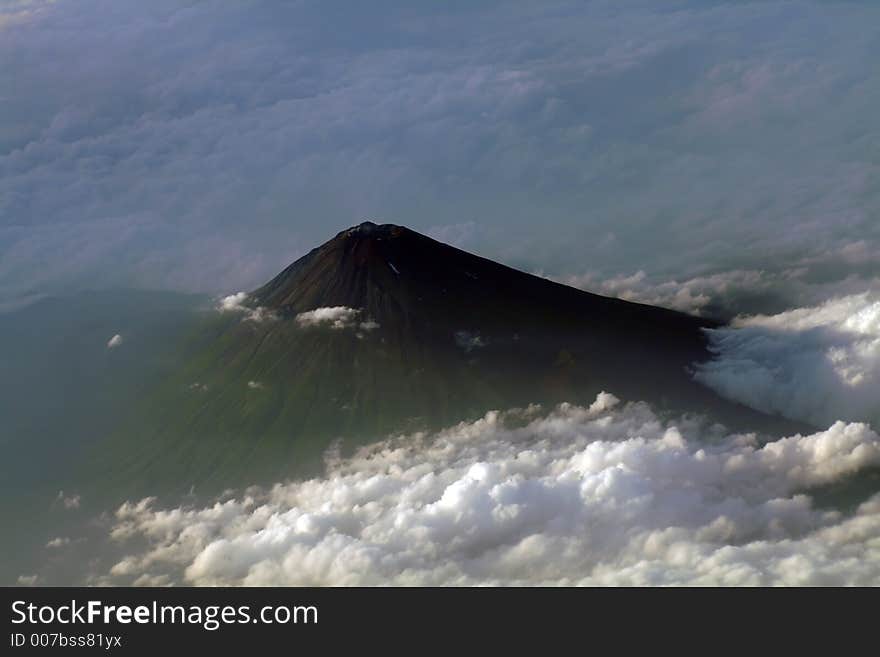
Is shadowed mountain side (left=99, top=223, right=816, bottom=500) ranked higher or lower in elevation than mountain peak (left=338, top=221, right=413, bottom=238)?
lower

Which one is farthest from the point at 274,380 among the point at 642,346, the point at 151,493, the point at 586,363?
the point at 642,346

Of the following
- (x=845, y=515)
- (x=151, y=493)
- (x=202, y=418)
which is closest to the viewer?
(x=845, y=515)

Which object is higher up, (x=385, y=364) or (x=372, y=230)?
(x=372, y=230)

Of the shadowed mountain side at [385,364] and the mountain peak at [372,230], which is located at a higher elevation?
the mountain peak at [372,230]

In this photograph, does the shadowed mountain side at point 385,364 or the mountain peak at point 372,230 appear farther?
the mountain peak at point 372,230

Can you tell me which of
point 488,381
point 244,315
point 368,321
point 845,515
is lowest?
point 845,515

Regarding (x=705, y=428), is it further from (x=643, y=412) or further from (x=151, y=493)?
(x=151, y=493)

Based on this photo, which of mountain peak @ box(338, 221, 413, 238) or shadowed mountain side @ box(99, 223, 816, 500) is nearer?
shadowed mountain side @ box(99, 223, 816, 500)

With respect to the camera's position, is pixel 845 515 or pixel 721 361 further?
pixel 721 361
